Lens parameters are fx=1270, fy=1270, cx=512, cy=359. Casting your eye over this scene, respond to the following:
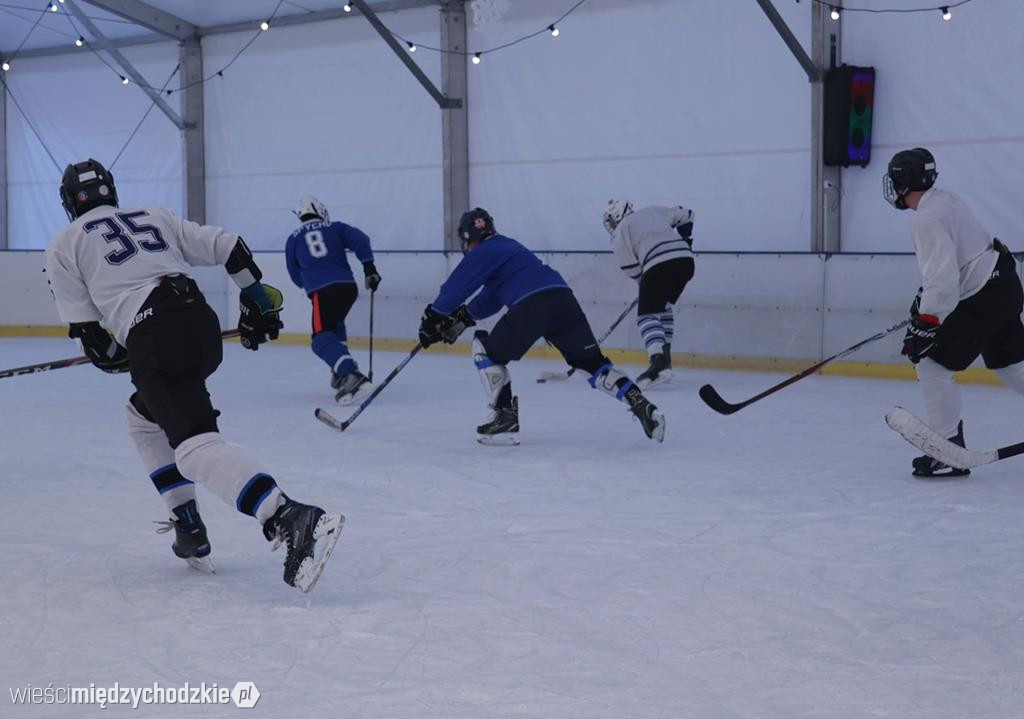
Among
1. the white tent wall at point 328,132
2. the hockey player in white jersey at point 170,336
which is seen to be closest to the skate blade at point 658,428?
the hockey player in white jersey at point 170,336

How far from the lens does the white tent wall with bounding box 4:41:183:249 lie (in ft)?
40.8

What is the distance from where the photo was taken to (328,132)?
11.3m

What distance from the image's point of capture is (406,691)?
222cm

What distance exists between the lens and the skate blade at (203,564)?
315cm

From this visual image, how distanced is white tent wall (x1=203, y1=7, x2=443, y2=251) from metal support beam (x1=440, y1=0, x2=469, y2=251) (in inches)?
6.9

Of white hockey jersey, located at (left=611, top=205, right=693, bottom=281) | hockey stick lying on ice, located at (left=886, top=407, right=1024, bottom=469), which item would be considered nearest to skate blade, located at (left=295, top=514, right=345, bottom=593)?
hockey stick lying on ice, located at (left=886, top=407, right=1024, bottom=469)

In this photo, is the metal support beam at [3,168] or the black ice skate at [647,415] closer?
the black ice skate at [647,415]

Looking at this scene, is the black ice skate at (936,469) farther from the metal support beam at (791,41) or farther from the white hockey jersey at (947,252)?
the metal support beam at (791,41)

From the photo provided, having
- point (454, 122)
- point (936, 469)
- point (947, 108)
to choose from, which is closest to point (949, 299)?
point (936, 469)

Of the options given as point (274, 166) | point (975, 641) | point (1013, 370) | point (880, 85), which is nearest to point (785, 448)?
point (1013, 370)

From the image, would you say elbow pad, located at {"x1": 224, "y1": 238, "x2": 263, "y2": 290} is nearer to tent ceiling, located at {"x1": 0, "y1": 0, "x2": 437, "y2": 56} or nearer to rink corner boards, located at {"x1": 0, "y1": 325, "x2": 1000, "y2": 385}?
rink corner boards, located at {"x1": 0, "y1": 325, "x2": 1000, "y2": 385}

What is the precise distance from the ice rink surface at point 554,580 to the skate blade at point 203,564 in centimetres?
3

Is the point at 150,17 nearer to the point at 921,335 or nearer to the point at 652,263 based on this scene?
the point at 652,263

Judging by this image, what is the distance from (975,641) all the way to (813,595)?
0.44m
